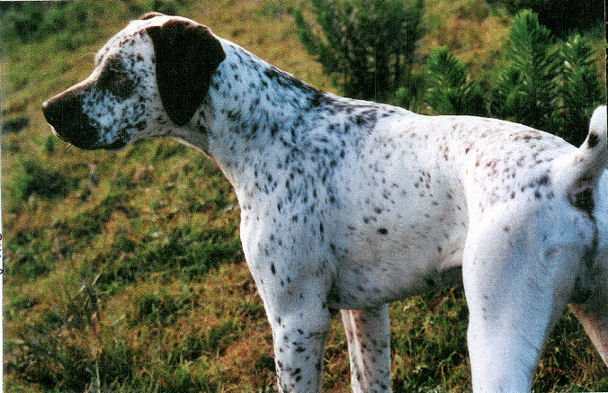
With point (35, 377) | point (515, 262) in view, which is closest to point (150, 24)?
point (515, 262)

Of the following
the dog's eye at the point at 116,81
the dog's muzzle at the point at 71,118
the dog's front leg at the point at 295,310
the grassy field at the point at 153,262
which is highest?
the dog's eye at the point at 116,81

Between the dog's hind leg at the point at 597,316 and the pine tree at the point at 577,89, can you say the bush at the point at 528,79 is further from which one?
the dog's hind leg at the point at 597,316

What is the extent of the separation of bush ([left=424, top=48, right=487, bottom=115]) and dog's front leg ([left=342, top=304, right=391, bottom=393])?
99cm

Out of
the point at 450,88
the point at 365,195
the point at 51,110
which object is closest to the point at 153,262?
the point at 51,110

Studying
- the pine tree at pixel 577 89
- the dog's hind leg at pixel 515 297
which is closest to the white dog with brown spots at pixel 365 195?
the dog's hind leg at pixel 515 297

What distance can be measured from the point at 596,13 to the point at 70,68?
3.11m

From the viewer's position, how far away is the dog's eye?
204 cm

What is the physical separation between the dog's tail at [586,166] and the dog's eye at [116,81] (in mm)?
1277

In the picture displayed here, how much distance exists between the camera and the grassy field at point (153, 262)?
3.01 meters

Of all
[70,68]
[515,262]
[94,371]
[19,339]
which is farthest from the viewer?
[70,68]

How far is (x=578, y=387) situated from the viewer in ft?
8.64

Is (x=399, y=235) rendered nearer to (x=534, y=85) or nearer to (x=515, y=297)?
(x=515, y=297)

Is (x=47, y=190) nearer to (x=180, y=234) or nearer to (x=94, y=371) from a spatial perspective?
(x=180, y=234)

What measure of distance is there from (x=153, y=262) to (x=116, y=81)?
1.96 meters
